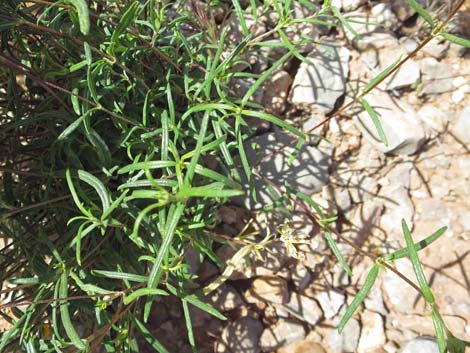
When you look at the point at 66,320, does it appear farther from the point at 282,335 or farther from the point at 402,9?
the point at 402,9

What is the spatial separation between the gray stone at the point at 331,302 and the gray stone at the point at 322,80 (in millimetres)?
1095

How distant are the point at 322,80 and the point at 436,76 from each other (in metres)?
0.70

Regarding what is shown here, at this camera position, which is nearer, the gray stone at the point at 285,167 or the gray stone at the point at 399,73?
the gray stone at the point at 285,167

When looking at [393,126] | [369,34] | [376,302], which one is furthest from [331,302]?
[369,34]

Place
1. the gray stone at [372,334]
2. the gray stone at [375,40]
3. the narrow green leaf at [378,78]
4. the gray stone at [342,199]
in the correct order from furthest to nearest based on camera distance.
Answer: the gray stone at [375,40]
the gray stone at [342,199]
the gray stone at [372,334]
the narrow green leaf at [378,78]

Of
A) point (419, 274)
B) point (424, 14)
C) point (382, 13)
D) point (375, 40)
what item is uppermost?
point (424, 14)

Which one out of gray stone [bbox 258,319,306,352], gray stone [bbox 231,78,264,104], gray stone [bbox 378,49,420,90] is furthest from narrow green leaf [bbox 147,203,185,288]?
gray stone [bbox 378,49,420,90]

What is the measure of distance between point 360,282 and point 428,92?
4.06ft

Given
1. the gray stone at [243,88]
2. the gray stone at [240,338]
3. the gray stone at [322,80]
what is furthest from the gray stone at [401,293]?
the gray stone at [243,88]

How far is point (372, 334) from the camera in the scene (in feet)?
8.12

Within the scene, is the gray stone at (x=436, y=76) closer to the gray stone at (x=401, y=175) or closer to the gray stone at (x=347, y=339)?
the gray stone at (x=401, y=175)

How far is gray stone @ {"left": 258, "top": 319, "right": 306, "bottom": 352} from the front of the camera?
253 centimetres

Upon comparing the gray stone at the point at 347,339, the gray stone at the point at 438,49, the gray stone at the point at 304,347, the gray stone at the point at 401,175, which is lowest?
the gray stone at the point at 304,347

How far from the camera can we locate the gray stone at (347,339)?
8.13 ft
